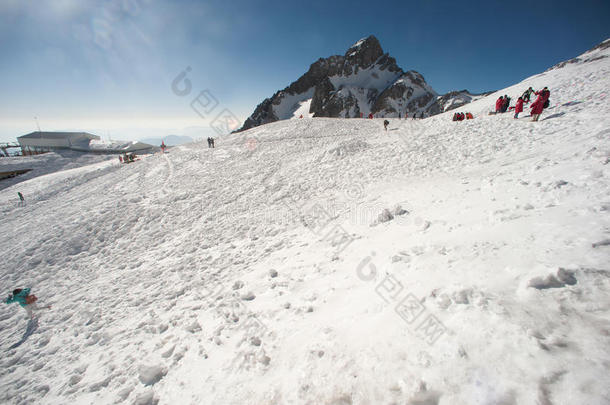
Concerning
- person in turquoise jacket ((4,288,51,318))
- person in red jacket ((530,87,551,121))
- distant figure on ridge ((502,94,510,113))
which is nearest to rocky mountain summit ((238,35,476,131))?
distant figure on ridge ((502,94,510,113))

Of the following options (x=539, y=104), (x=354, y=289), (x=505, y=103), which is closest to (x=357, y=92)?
(x=505, y=103)

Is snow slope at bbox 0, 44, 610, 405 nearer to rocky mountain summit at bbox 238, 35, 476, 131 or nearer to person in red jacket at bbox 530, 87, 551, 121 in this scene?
person in red jacket at bbox 530, 87, 551, 121

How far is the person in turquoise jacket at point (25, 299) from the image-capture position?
6325 mm

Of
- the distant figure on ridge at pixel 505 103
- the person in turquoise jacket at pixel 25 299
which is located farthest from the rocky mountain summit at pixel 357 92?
the person in turquoise jacket at pixel 25 299

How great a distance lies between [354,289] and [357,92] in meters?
131

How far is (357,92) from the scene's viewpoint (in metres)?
117

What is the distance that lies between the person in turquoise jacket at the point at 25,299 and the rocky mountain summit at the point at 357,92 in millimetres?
110998

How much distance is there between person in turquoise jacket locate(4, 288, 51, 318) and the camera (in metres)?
6.32

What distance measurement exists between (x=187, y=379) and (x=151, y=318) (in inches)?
99.6

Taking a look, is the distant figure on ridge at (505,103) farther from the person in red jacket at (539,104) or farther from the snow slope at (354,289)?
the snow slope at (354,289)

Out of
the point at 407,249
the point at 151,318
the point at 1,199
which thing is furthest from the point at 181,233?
the point at 1,199

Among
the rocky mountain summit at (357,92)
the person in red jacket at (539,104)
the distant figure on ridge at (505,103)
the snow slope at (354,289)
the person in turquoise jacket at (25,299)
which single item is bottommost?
the person in turquoise jacket at (25,299)

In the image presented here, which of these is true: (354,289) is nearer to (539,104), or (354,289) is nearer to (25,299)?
(25,299)

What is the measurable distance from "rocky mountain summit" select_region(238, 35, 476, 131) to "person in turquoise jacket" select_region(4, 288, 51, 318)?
11100 cm
